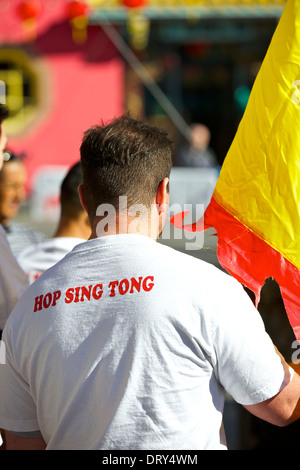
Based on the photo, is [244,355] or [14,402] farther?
[14,402]

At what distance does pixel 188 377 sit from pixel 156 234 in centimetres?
37

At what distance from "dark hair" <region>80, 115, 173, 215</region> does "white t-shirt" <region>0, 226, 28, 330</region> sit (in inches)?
28.6

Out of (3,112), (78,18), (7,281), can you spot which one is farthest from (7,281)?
(78,18)

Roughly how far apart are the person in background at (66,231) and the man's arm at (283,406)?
1468 millimetres

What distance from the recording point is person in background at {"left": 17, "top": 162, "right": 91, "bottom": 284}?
2.75 meters

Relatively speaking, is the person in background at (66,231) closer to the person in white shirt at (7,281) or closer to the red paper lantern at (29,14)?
the person in white shirt at (7,281)

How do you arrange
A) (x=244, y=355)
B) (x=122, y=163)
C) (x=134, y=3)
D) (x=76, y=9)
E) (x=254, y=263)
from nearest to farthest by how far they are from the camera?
(x=244, y=355), (x=122, y=163), (x=254, y=263), (x=134, y=3), (x=76, y=9)

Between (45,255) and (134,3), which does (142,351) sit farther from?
(134,3)

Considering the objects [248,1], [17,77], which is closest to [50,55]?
[17,77]

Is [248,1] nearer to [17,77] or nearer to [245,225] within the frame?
[17,77]

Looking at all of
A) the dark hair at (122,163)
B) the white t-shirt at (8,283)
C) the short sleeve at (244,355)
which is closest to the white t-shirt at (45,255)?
the white t-shirt at (8,283)

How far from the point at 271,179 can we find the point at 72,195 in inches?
46.5

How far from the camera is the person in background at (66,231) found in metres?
2.75

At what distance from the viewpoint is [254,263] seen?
182cm
